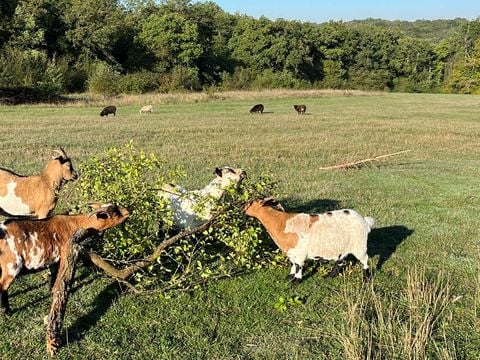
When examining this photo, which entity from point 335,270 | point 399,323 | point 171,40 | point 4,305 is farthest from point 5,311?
point 171,40

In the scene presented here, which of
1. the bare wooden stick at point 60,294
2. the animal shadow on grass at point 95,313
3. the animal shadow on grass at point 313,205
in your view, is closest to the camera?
the bare wooden stick at point 60,294

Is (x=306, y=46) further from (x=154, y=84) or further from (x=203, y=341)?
(x=203, y=341)

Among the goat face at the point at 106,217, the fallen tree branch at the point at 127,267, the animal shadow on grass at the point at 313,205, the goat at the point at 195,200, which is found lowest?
the animal shadow on grass at the point at 313,205

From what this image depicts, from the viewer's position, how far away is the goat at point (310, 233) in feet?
21.7

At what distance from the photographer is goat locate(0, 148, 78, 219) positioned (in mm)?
8062

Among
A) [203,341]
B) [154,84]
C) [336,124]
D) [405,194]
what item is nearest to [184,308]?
[203,341]

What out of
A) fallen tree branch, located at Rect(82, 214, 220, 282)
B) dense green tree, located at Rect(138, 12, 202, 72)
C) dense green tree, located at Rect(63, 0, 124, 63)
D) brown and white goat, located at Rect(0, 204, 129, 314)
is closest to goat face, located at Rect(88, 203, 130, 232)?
brown and white goat, located at Rect(0, 204, 129, 314)

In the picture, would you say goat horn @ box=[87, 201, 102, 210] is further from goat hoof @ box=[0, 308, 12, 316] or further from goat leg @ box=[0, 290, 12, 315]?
goat hoof @ box=[0, 308, 12, 316]

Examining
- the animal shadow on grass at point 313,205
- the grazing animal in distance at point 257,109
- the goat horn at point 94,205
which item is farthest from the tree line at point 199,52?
the goat horn at point 94,205

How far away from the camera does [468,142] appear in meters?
23.1

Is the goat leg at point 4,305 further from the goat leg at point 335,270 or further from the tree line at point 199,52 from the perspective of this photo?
the tree line at point 199,52

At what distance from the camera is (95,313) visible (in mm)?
5945

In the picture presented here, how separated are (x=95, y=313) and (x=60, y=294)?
0.86 metres

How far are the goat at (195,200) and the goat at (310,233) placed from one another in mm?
569
